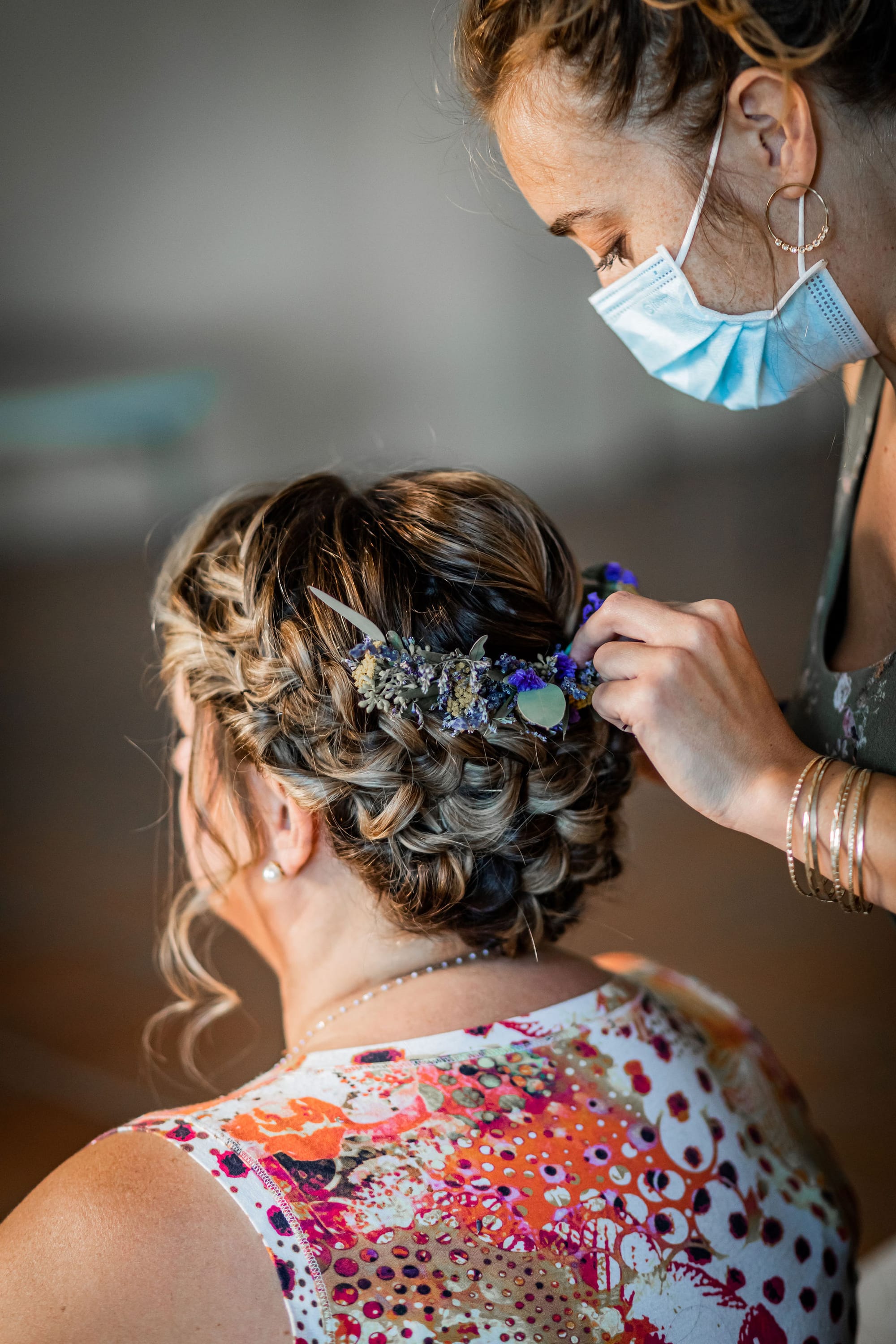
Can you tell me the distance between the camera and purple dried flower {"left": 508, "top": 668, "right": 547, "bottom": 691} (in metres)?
1.11

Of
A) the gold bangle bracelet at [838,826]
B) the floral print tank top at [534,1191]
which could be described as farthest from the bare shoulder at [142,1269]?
the gold bangle bracelet at [838,826]

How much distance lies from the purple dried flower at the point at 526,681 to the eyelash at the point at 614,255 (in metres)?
0.51

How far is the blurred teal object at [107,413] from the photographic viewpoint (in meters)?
6.20

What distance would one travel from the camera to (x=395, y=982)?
1238 millimetres

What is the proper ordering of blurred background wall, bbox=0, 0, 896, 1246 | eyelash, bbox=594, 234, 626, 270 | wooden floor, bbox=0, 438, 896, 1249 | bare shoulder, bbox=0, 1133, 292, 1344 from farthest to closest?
blurred background wall, bbox=0, 0, 896, 1246 → wooden floor, bbox=0, 438, 896, 1249 → eyelash, bbox=594, 234, 626, 270 → bare shoulder, bbox=0, 1133, 292, 1344

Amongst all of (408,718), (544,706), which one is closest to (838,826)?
(544,706)

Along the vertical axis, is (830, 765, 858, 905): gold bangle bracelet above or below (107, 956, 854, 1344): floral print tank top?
above

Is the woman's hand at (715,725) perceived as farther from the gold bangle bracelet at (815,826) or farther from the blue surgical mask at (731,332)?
the blue surgical mask at (731,332)

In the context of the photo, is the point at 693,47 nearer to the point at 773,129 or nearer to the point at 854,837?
the point at 773,129

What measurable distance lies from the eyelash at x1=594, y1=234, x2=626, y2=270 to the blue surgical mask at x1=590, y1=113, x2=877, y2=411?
2 centimetres

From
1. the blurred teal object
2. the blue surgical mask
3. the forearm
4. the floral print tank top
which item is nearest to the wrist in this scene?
the forearm

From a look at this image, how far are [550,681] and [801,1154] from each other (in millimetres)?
686

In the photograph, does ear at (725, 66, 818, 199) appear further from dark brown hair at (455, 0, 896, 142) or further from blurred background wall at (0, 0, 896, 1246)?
blurred background wall at (0, 0, 896, 1246)

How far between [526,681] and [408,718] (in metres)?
0.13
